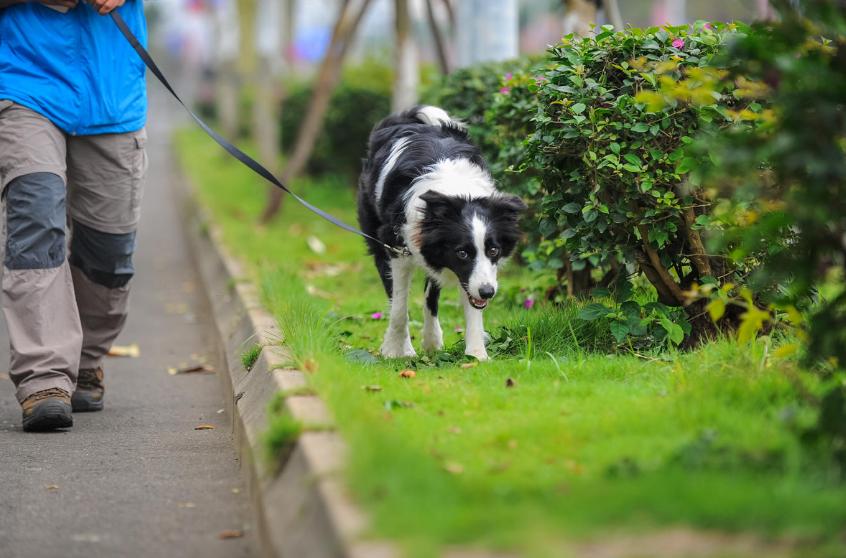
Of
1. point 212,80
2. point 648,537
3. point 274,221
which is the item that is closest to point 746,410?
point 648,537

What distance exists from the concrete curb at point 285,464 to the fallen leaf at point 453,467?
0.33 m

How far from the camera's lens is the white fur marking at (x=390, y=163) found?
245 inches

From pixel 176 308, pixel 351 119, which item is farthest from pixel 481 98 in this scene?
pixel 351 119

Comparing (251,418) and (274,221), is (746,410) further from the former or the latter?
(274,221)

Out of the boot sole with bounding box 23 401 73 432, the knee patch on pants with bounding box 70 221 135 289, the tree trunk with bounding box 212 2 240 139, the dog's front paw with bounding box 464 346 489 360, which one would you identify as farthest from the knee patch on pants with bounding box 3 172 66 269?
the tree trunk with bounding box 212 2 240 139

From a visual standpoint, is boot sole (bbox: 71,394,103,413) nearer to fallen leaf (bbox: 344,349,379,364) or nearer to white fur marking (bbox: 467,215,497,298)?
fallen leaf (bbox: 344,349,379,364)

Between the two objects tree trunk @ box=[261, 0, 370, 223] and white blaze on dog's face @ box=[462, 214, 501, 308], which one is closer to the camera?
white blaze on dog's face @ box=[462, 214, 501, 308]

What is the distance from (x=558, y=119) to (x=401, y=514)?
9.88 feet

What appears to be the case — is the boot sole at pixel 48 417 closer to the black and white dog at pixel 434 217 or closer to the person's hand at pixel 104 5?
the black and white dog at pixel 434 217

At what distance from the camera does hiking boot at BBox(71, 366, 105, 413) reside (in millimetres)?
5984

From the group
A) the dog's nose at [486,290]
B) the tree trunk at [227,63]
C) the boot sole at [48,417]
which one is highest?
the dog's nose at [486,290]

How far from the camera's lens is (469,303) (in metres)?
5.77

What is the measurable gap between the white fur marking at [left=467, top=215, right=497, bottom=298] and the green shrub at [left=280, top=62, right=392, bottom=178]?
361 inches

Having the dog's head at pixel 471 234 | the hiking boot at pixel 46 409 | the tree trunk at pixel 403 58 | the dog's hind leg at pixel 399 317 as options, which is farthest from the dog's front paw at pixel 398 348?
the tree trunk at pixel 403 58
